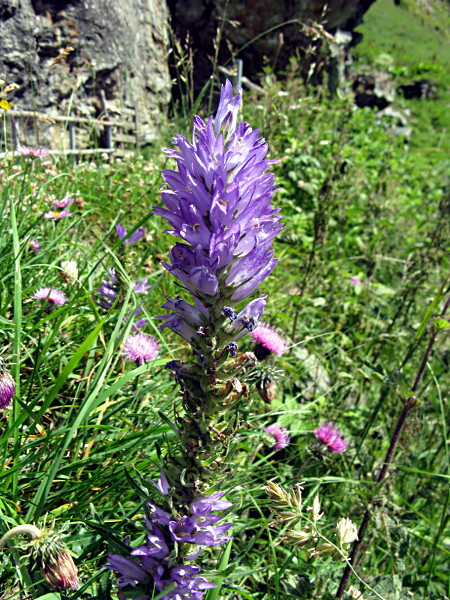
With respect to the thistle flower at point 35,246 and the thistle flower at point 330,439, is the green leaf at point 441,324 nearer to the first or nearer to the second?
the thistle flower at point 330,439

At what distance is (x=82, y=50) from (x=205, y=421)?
8821mm

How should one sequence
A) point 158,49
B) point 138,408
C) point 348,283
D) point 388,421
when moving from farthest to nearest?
point 158,49 < point 348,283 < point 388,421 < point 138,408

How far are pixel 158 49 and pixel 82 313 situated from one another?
9.39 m

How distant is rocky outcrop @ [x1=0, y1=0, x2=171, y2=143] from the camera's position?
6637 millimetres

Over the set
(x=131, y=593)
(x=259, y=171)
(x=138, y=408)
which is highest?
(x=259, y=171)

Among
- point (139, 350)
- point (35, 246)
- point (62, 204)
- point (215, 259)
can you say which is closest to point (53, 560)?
point (215, 259)

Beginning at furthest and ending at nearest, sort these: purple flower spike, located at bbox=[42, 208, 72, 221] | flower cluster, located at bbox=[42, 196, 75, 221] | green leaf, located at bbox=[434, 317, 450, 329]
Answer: flower cluster, located at bbox=[42, 196, 75, 221] → purple flower spike, located at bbox=[42, 208, 72, 221] → green leaf, located at bbox=[434, 317, 450, 329]

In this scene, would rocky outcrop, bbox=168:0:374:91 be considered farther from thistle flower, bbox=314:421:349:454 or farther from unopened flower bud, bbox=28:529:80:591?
unopened flower bud, bbox=28:529:80:591

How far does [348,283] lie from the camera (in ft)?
12.4

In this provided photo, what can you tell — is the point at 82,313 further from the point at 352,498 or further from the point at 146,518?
the point at 352,498

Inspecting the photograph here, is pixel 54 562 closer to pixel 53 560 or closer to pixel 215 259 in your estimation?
pixel 53 560

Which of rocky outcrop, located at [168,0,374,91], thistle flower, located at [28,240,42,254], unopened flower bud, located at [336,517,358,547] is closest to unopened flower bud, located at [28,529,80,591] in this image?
unopened flower bud, located at [336,517,358,547]

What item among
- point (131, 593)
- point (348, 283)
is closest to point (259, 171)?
point (131, 593)

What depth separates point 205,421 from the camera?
3.29 feet
